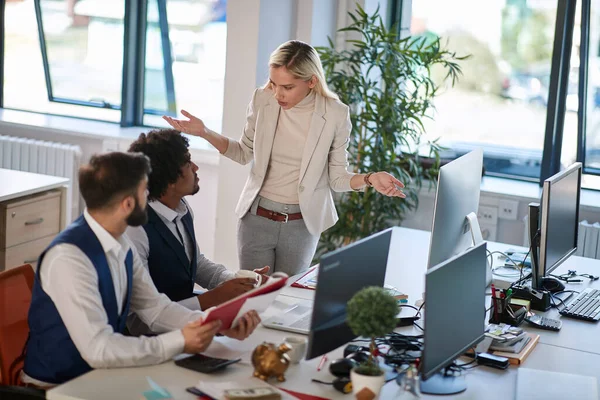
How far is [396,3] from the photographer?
5.33 m

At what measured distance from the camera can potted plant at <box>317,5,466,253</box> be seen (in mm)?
4559

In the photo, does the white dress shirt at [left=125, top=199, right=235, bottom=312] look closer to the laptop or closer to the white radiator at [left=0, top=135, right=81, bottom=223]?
the laptop

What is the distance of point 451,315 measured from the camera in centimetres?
218

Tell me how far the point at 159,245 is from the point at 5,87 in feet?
14.0

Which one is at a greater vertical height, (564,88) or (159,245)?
(564,88)

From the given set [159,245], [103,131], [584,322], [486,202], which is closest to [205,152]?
[103,131]

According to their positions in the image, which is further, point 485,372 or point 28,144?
point 28,144

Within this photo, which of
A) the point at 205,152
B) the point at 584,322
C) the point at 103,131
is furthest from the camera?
the point at 103,131

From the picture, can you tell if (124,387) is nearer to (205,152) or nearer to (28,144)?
(205,152)

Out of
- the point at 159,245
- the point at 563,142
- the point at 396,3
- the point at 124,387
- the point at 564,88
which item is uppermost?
the point at 396,3

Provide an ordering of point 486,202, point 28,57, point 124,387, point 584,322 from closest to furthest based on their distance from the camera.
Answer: point 124,387, point 584,322, point 486,202, point 28,57

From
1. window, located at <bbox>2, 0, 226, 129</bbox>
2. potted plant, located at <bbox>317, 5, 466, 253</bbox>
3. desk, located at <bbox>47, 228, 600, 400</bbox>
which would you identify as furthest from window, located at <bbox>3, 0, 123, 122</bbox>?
desk, located at <bbox>47, 228, 600, 400</bbox>

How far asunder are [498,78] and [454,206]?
2530 millimetres

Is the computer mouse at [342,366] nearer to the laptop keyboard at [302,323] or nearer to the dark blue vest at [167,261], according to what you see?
the laptop keyboard at [302,323]
